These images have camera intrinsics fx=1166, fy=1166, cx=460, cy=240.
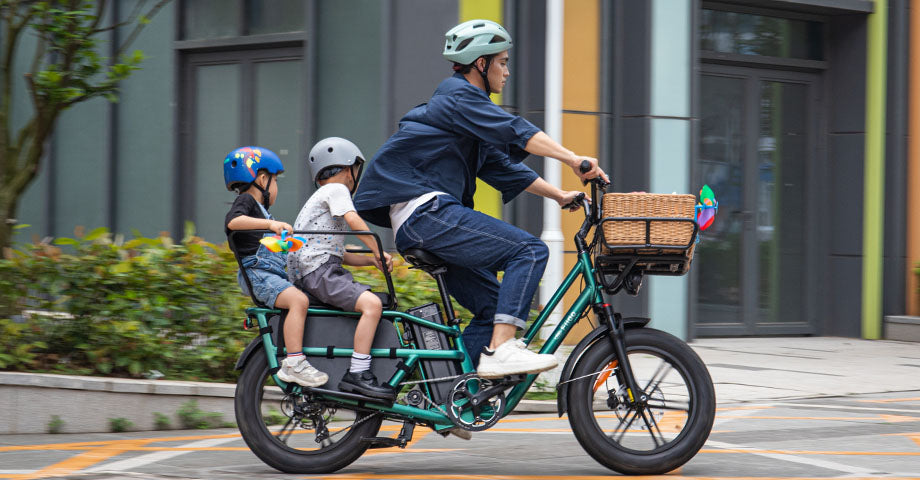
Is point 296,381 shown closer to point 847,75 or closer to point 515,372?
point 515,372

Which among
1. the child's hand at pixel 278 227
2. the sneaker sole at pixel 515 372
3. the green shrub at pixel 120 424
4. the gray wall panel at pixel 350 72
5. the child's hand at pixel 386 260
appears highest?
the gray wall panel at pixel 350 72

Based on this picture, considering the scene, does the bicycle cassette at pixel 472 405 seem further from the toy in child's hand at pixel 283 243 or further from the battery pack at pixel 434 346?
the toy in child's hand at pixel 283 243

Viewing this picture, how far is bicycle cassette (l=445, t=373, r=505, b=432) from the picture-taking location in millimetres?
4762

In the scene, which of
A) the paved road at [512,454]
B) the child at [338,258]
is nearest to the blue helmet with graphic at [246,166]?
the child at [338,258]

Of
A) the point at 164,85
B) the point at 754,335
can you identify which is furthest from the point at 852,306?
the point at 164,85

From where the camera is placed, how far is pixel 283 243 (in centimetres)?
454

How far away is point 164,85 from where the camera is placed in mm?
12359

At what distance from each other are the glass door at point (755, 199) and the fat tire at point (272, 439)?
7.55 m

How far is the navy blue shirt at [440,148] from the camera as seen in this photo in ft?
15.3

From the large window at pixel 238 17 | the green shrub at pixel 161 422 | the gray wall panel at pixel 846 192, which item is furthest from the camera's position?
the gray wall panel at pixel 846 192

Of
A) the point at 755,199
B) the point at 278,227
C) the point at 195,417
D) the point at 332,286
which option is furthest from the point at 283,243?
the point at 755,199

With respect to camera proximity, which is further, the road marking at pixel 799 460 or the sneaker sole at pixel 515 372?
the road marking at pixel 799 460

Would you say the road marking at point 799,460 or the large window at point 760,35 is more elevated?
the large window at point 760,35

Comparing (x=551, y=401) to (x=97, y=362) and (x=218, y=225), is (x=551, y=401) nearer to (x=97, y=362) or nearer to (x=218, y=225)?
(x=97, y=362)
